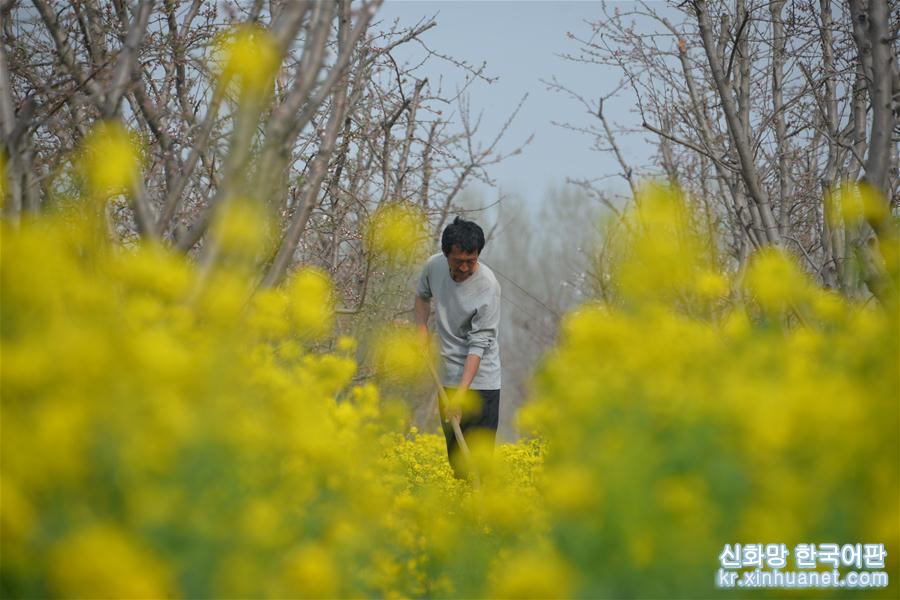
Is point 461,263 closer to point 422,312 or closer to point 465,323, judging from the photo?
point 465,323

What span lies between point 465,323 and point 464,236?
0.60 meters

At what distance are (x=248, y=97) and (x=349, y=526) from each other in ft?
3.70

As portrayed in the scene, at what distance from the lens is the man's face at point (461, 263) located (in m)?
5.60

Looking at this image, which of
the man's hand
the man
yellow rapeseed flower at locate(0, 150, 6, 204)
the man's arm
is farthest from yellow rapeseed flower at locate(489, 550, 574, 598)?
the man's arm

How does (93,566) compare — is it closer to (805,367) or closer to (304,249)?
(805,367)

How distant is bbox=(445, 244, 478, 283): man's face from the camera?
18.4 ft

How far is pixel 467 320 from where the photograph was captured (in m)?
5.89

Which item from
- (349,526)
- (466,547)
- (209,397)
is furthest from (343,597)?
(209,397)

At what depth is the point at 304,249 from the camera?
27.7 ft

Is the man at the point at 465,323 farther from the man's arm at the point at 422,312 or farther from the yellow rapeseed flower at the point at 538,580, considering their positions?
the yellow rapeseed flower at the point at 538,580

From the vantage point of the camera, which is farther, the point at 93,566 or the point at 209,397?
the point at 209,397

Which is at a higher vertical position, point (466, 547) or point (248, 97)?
point (248, 97)

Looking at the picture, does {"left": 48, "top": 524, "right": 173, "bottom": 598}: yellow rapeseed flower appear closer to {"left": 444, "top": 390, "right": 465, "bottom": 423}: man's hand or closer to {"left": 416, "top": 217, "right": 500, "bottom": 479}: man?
{"left": 444, "top": 390, "right": 465, "bottom": 423}: man's hand

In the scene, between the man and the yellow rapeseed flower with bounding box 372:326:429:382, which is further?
the man
